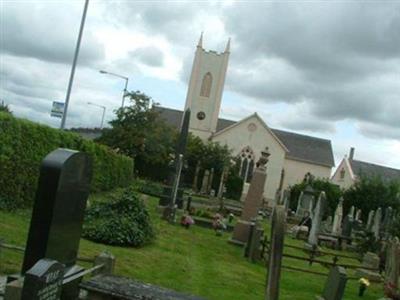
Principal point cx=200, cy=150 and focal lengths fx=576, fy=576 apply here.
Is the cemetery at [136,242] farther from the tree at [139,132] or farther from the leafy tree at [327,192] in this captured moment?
the leafy tree at [327,192]

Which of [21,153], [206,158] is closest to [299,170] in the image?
[206,158]

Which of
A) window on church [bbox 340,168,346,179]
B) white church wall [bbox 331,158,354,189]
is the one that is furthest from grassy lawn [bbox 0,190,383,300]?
window on church [bbox 340,168,346,179]

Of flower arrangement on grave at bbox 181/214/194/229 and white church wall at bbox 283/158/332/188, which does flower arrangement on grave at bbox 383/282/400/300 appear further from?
white church wall at bbox 283/158/332/188

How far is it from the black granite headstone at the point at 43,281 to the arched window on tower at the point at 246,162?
215 ft

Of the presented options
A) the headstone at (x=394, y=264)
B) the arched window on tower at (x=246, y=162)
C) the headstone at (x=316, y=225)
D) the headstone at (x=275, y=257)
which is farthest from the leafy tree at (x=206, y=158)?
the headstone at (x=275, y=257)

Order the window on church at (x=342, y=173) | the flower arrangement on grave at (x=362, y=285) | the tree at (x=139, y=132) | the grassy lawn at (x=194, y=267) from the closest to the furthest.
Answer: the grassy lawn at (x=194, y=267) → the flower arrangement on grave at (x=362, y=285) → the tree at (x=139, y=132) → the window on church at (x=342, y=173)

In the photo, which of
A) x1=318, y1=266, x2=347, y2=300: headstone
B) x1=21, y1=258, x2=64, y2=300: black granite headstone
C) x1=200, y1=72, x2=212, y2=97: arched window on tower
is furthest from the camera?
x1=200, y1=72, x2=212, y2=97: arched window on tower

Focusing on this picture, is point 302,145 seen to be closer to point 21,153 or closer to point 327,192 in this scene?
point 327,192

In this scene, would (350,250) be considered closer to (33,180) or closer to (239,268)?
(239,268)

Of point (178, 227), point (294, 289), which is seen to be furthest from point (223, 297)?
point (178, 227)

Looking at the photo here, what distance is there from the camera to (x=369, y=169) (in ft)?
276

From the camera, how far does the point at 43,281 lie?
476 cm

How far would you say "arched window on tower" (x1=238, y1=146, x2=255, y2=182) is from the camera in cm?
7056

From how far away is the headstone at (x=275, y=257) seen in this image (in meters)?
7.86
